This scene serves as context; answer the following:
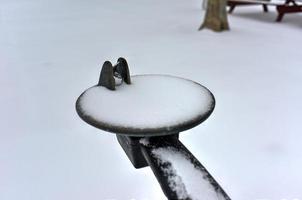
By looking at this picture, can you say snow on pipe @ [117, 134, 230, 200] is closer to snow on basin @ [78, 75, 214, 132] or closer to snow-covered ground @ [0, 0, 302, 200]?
snow on basin @ [78, 75, 214, 132]

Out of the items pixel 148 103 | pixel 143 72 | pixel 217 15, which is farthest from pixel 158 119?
pixel 217 15

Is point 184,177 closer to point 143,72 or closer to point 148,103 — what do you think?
point 148,103

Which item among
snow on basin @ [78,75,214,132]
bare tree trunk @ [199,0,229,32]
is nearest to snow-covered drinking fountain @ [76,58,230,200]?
snow on basin @ [78,75,214,132]

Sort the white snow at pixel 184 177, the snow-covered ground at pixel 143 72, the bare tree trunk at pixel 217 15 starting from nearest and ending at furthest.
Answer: the white snow at pixel 184 177, the snow-covered ground at pixel 143 72, the bare tree trunk at pixel 217 15

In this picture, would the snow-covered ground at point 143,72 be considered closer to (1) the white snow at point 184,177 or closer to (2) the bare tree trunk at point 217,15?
(2) the bare tree trunk at point 217,15

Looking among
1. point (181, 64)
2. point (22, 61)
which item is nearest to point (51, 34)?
point (22, 61)

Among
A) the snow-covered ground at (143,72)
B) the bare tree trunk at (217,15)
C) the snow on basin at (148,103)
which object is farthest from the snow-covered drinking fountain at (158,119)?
the bare tree trunk at (217,15)

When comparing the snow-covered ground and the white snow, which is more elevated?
the white snow
